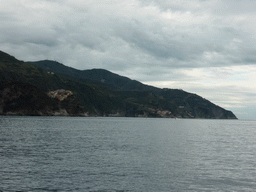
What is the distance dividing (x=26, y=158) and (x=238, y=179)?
106 ft

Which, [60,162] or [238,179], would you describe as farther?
[60,162]

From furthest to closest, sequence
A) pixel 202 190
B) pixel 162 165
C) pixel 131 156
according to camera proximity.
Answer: pixel 131 156, pixel 162 165, pixel 202 190

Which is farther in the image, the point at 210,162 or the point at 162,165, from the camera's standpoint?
the point at 210,162

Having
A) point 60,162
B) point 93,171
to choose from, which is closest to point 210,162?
point 93,171

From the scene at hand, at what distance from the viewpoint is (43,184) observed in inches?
1131

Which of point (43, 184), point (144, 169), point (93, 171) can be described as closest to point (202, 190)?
point (144, 169)

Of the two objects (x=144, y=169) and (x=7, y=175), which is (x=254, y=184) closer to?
(x=144, y=169)

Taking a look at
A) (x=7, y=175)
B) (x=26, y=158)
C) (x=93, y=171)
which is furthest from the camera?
(x=26, y=158)

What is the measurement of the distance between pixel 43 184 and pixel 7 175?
6.07 meters

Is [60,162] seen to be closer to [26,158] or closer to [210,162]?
[26,158]

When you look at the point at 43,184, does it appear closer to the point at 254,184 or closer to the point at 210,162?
the point at 254,184

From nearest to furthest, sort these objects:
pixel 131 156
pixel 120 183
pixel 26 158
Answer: pixel 120 183 → pixel 26 158 → pixel 131 156

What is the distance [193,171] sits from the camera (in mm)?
36969

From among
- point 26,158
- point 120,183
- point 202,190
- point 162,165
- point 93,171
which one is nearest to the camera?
point 202,190
